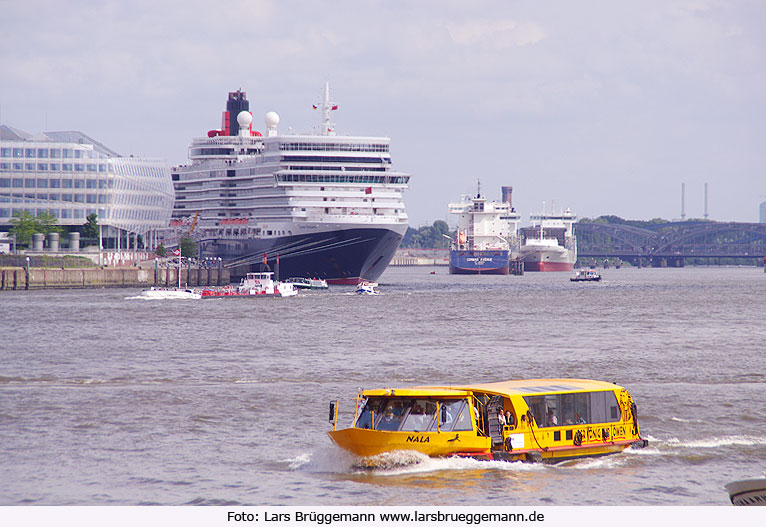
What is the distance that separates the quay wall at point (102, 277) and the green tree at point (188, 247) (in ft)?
36.5

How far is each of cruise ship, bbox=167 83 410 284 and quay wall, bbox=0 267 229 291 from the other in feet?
15.1

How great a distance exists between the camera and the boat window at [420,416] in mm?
25562

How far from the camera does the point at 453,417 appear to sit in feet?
84.2

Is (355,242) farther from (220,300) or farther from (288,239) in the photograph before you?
(220,300)

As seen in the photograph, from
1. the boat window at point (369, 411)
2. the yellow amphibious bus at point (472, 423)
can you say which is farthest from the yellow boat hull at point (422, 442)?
the boat window at point (369, 411)

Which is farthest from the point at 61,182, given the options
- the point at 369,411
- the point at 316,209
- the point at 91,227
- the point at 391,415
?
the point at 391,415

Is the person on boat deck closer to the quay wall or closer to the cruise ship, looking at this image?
the cruise ship

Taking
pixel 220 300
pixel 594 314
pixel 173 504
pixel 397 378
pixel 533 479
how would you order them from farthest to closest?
pixel 220 300 < pixel 594 314 < pixel 397 378 < pixel 533 479 < pixel 173 504

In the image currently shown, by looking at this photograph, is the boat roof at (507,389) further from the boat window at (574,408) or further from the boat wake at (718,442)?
the boat wake at (718,442)

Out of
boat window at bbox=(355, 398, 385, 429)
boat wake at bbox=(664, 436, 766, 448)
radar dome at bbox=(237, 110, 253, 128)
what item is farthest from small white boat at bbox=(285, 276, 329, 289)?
boat window at bbox=(355, 398, 385, 429)

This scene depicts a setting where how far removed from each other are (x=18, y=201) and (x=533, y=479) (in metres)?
145

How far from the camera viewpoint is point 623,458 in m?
27.7

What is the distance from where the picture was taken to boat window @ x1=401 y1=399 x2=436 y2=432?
25.6 metres
